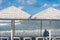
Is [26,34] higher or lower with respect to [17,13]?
lower

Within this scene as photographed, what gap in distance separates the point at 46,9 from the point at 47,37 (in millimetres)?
1057

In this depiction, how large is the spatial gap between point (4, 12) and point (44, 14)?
4.77 feet

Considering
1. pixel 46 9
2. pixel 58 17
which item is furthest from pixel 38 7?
pixel 58 17

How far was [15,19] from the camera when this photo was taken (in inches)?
336

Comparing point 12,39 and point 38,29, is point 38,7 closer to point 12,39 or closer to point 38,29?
point 38,29

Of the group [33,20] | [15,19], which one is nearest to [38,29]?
[33,20]

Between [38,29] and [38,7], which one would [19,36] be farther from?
[38,7]

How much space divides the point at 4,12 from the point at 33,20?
111 centimetres

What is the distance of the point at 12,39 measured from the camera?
28.5 ft

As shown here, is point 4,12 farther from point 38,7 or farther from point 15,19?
point 38,7

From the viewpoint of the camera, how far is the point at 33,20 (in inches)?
Result: 340

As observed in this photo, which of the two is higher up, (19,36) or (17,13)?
(17,13)

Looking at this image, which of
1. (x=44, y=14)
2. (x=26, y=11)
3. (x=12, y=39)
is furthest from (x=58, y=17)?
(x=12, y=39)

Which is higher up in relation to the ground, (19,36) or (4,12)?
(4,12)
